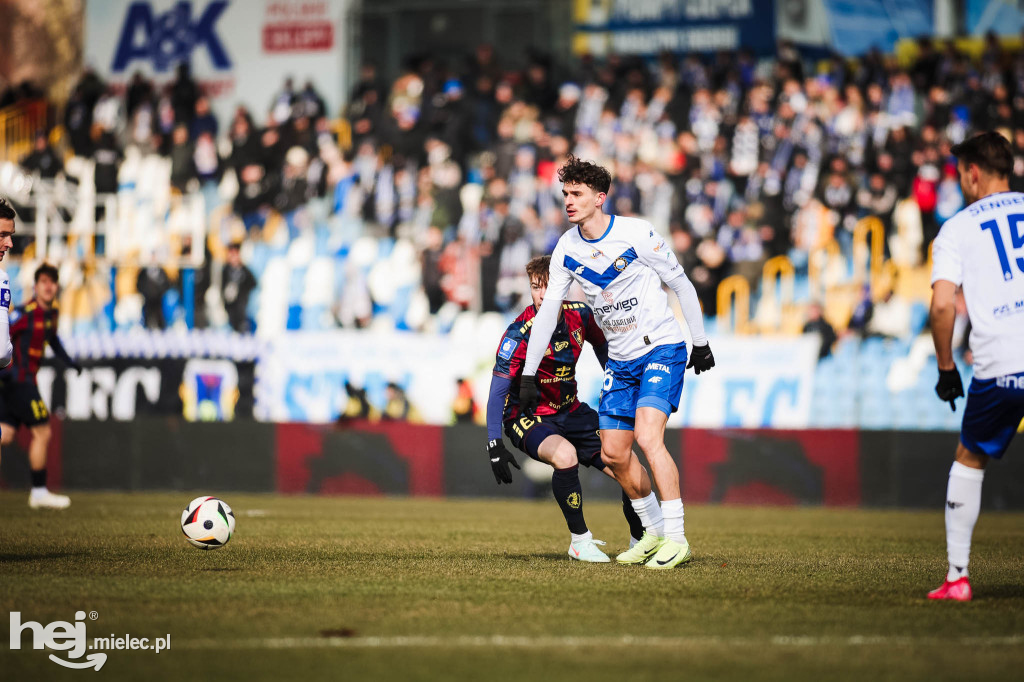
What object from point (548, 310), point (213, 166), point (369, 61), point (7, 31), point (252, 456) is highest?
point (7, 31)

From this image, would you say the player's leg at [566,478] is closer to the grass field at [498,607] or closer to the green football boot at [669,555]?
the grass field at [498,607]

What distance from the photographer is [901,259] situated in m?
16.7

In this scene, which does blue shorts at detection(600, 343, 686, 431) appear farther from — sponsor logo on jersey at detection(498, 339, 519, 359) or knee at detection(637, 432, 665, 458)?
sponsor logo on jersey at detection(498, 339, 519, 359)

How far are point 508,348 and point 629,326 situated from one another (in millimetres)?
928

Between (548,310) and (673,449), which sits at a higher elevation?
(548,310)

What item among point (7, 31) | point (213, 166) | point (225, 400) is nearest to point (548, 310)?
point (225, 400)

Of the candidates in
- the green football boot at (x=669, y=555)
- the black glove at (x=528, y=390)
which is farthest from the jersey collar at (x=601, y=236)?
the green football boot at (x=669, y=555)

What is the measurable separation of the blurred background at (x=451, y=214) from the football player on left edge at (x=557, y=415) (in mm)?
7648

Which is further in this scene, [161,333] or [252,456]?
[161,333]

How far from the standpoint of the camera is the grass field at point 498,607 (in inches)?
188

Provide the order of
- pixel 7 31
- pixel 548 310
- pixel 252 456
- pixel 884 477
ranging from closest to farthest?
pixel 548 310, pixel 884 477, pixel 252 456, pixel 7 31

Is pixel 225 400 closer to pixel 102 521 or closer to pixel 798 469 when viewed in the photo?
pixel 102 521

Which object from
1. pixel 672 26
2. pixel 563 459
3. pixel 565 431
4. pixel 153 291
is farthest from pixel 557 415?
pixel 672 26

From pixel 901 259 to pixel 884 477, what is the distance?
303 centimetres
